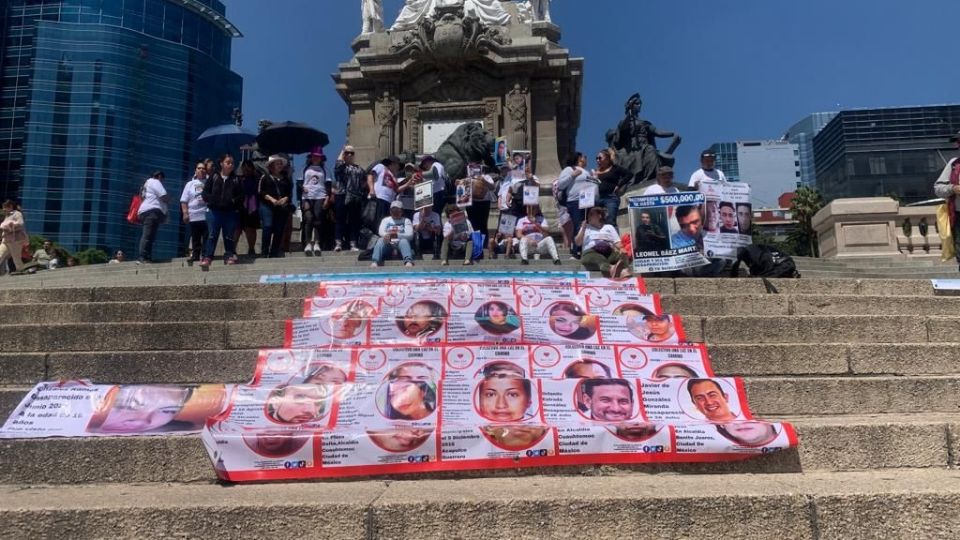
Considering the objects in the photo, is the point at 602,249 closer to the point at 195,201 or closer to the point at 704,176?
the point at 704,176

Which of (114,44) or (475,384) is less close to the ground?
(114,44)

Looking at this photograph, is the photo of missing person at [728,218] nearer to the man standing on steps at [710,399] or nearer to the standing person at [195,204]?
the man standing on steps at [710,399]

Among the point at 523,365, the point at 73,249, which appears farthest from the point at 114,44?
the point at 523,365

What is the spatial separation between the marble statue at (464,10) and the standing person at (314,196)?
8.46 m

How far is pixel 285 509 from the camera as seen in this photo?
315 centimetres

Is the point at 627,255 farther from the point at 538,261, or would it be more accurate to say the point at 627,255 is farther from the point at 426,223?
the point at 426,223

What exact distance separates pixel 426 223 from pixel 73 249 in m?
71.8

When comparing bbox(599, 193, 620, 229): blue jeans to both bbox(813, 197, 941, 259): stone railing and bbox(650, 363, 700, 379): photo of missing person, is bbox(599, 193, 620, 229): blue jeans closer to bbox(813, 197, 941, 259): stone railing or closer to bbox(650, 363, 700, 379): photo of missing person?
bbox(813, 197, 941, 259): stone railing

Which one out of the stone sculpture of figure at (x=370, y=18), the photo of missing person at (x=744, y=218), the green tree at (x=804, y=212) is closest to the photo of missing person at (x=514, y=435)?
the photo of missing person at (x=744, y=218)

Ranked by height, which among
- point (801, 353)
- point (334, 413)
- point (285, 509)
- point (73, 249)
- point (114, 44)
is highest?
point (114, 44)

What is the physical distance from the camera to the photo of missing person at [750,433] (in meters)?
3.89

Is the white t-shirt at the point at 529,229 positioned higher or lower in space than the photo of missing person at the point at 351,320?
higher

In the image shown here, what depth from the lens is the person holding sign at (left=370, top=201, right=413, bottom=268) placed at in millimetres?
9547

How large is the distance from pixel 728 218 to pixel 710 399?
4.33 metres
